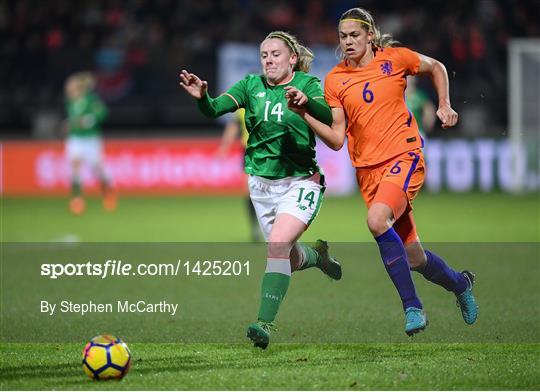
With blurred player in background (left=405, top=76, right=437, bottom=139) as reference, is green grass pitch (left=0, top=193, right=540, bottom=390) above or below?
above

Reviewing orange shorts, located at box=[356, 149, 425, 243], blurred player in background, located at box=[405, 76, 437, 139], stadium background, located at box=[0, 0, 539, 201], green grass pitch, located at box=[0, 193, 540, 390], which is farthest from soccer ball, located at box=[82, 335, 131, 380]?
stadium background, located at box=[0, 0, 539, 201]

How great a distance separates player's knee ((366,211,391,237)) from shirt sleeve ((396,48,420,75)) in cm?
107

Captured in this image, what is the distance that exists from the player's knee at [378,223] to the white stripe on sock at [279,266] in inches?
23.4

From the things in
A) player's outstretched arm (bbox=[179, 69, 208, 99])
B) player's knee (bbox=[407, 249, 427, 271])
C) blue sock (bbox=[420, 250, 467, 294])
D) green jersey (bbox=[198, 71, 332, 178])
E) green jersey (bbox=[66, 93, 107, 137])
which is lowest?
green jersey (bbox=[66, 93, 107, 137])

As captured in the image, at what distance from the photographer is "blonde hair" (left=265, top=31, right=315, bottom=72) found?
6961mm

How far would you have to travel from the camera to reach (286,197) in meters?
7.07

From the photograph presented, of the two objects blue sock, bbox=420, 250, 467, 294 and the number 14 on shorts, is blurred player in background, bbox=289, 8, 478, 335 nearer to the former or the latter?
blue sock, bbox=420, 250, 467, 294

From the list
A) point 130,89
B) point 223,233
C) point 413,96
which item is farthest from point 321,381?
point 130,89

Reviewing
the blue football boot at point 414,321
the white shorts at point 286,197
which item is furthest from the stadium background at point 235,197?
the white shorts at point 286,197

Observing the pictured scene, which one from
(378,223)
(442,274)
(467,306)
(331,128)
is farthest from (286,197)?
(467,306)

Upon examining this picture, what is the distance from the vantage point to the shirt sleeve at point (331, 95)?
7.03 m

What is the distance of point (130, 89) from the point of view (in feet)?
75.5

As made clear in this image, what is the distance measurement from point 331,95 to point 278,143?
0.47 meters

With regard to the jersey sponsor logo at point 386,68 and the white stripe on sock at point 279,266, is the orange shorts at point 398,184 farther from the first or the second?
the white stripe on sock at point 279,266
